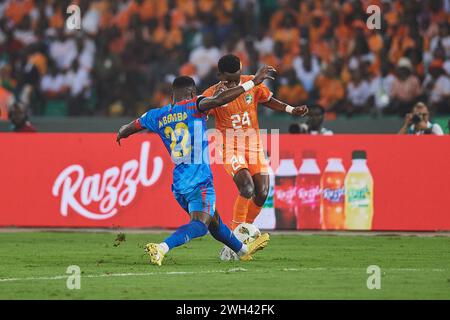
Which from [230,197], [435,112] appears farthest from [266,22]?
[230,197]

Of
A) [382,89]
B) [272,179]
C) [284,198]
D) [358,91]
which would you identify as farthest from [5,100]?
[284,198]

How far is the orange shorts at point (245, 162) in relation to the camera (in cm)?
1472

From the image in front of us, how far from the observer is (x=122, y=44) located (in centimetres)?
2633

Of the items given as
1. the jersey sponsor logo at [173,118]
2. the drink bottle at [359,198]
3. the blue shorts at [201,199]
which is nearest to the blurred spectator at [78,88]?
the drink bottle at [359,198]

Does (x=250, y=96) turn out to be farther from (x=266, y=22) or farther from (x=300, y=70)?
(x=266, y=22)

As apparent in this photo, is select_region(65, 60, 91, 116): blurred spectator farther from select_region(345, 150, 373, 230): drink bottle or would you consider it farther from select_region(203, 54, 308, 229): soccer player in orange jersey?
select_region(203, 54, 308, 229): soccer player in orange jersey

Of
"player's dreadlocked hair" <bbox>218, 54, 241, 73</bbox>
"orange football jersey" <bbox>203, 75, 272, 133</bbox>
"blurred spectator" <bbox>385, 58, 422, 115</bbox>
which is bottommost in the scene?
"orange football jersey" <bbox>203, 75, 272, 133</bbox>

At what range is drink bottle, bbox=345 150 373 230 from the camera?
18156 millimetres

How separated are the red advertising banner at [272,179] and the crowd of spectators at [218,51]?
13.7ft

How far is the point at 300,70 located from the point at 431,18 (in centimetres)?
289

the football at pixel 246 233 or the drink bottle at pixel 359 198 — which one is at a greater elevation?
the drink bottle at pixel 359 198

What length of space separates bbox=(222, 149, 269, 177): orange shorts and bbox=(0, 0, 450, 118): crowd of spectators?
7933 mm

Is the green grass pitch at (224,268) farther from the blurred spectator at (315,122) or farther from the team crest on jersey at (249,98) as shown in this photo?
the blurred spectator at (315,122)

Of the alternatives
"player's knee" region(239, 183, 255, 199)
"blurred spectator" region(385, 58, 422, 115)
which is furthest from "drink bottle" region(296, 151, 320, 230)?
"blurred spectator" region(385, 58, 422, 115)
